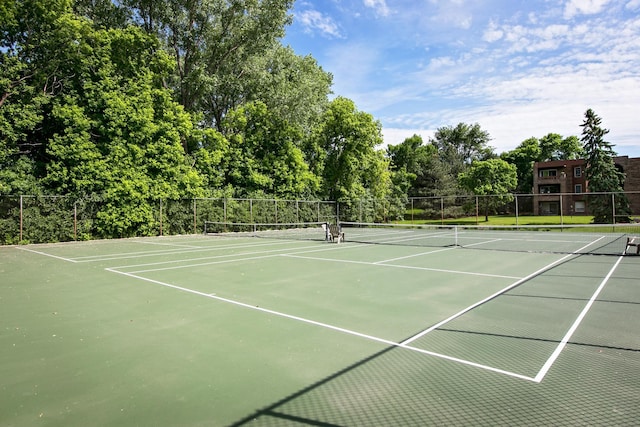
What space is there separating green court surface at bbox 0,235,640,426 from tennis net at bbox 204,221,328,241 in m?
15.4

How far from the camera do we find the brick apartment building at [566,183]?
4841cm

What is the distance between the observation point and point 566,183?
182ft

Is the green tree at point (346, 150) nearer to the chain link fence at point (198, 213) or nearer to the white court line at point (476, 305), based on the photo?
the chain link fence at point (198, 213)

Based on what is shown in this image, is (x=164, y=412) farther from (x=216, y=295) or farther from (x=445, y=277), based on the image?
(x=445, y=277)

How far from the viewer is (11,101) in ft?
65.6

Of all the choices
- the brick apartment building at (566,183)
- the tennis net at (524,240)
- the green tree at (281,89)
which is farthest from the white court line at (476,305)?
the brick apartment building at (566,183)

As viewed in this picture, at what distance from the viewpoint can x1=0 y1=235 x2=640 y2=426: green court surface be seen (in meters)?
3.21

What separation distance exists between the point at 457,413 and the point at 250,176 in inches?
1103

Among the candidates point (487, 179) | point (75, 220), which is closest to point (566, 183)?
point (487, 179)

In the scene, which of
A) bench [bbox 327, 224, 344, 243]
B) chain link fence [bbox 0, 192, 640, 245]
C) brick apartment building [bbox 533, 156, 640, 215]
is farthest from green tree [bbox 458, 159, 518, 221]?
bench [bbox 327, 224, 344, 243]

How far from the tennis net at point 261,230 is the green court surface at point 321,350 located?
50.5 ft

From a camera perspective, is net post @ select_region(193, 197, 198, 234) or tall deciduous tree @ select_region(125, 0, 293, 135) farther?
tall deciduous tree @ select_region(125, 0, 293, 135)

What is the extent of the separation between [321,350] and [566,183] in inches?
2446

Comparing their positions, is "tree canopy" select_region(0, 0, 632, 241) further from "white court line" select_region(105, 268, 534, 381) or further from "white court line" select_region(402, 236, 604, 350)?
"white court line" select_region(402, 236, 604, 350)
